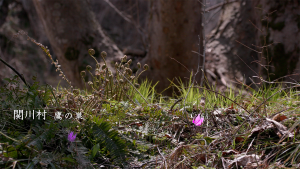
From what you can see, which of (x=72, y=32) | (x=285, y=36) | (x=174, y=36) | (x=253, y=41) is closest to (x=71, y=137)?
(x=174, y=36)

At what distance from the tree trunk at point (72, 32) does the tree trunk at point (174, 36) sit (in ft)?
2.11

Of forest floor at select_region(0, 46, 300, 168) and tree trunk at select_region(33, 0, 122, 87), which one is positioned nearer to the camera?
forest floor at select_region(0, 46, 300, 168)

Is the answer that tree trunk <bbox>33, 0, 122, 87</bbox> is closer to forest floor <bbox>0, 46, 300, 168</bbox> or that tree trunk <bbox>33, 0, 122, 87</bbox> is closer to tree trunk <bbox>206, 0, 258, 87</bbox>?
tree trunk <bbox>206, 0, 258, 87</bbox>

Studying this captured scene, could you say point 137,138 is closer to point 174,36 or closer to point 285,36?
point 174,36

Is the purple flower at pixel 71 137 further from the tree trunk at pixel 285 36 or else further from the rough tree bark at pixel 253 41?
the tree trunk at pixel 285 36

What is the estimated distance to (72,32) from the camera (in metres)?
3.49

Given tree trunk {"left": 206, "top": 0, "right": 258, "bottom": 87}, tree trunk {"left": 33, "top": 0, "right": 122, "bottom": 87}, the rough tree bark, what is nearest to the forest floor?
the rough tree bark

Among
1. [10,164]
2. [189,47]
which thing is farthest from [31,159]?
[189,47]

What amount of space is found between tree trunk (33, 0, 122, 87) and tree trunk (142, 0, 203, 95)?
2.11ft

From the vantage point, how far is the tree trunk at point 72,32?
11.4 ft

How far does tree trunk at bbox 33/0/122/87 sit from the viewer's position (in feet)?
11.4

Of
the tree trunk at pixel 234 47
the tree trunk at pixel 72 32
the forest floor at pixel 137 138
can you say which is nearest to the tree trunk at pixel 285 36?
the tree trunk at pixel 234 47

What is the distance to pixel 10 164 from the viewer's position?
40.4 inches

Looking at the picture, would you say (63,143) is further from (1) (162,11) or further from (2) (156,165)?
(1) (162,11)
